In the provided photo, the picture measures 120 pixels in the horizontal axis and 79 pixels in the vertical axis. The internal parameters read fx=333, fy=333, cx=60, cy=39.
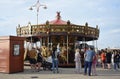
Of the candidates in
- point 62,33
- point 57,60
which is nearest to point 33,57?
point 57,60

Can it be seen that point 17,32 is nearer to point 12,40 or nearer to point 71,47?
point 71,47

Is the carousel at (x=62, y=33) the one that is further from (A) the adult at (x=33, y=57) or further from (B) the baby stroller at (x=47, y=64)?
(A) the adult at (x=33, y=57)

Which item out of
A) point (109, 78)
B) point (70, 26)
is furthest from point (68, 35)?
point (109, 78)

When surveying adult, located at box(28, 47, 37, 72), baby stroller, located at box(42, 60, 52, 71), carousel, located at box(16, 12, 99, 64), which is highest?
carousel, located at box(16, 12, 99, 64)

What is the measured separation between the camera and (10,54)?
21.5m

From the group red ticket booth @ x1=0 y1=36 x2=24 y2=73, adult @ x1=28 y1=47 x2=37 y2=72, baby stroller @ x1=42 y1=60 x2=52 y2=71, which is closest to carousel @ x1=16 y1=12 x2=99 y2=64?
baby stroller @ x1=42 y1=60 x2=52 y2=71

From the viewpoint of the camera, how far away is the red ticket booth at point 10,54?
70.2ft

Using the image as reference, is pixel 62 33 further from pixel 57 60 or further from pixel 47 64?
pixel 57 60

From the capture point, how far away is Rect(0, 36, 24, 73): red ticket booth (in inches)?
842

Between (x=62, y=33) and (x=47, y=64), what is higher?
(x=62, y=33)

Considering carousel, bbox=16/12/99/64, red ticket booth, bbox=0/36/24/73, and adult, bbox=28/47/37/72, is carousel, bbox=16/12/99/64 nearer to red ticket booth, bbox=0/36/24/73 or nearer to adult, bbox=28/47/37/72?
adult, bbox=28/47/37/72

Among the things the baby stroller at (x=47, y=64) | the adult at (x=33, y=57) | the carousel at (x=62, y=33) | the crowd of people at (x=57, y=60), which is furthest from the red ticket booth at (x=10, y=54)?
the carousel at (x=62, y=33)

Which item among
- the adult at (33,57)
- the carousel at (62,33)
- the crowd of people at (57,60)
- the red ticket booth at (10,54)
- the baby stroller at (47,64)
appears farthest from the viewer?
the carousel at (62,33)

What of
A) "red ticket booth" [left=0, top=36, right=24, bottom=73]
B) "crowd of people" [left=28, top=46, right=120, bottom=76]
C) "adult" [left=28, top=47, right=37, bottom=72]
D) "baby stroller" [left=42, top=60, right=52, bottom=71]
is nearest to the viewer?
"crowd of people" [left=28, top=46, right=120, bottom=76]
